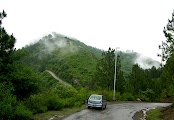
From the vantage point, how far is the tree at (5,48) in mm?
20484

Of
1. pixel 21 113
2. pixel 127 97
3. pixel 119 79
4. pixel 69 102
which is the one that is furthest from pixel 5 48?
pixel 127 97

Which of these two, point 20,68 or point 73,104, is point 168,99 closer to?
point 73,104

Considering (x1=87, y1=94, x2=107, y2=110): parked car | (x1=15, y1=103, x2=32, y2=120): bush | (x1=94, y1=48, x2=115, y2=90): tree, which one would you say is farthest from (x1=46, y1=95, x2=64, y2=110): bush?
(x1=94, y1=48, x2=115, y2=90): tree

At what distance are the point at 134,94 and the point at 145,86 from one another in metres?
3.96

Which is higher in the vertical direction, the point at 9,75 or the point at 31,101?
the point at 9,75

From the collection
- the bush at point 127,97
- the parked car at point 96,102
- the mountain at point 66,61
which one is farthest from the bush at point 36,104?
the mountain at point 66,61

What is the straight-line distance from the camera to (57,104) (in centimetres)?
2738

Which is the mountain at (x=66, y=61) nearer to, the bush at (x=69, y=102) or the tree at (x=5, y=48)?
the bush at (x=69, y=102)

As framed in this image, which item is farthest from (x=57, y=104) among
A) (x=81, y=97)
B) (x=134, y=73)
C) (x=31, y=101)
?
(x=134, y=73)

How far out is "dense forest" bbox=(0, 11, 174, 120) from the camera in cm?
2061

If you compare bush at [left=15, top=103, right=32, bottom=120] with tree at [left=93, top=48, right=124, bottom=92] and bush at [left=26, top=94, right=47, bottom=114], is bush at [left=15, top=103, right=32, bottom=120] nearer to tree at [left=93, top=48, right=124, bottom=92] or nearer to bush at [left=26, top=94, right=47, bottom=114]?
bush at [left=26, top=94, right=47, bottom=114]

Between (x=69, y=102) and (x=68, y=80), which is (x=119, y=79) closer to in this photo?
(x=69, y=102)

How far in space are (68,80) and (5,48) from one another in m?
77.7

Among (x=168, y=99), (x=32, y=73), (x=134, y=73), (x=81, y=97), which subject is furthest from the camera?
(x=168, y=99)
